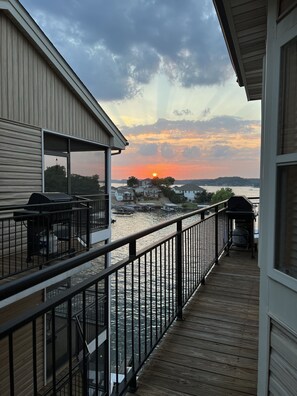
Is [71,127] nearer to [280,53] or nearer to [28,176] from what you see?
[28,176]

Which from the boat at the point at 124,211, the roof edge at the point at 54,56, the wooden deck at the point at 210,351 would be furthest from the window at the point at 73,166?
the wooden deck at the point at 210,351

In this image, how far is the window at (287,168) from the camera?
4.88ft

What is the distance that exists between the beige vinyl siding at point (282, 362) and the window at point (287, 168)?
324 mm

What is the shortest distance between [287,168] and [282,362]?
39.5 inches

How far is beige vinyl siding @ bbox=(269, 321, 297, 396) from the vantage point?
1442mm

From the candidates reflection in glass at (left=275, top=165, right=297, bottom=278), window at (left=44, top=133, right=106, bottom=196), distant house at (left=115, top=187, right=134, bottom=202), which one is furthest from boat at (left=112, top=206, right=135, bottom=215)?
reflection in glass at (left=275, top=165, right=297, bottom=278)

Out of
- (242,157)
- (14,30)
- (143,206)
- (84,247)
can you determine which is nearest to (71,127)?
(14,30)

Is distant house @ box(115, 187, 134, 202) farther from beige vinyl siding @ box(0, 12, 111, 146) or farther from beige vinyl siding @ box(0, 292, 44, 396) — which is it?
beige vinyl siding @ box(0, 292, 44, 396)

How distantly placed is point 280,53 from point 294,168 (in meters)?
0.63

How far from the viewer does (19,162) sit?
20.4 ft

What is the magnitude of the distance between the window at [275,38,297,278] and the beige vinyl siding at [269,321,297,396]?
32cm

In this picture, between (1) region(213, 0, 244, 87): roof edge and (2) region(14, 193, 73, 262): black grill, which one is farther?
(2) region(14, 193, 73, 262): black grill

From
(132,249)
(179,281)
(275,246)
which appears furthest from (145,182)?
(275,246)

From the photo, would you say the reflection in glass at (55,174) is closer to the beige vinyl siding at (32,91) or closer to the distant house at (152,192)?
the beige vinyl siding at (32,91)
